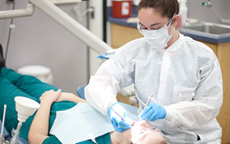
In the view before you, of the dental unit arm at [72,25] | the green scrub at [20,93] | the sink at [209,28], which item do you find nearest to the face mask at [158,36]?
the green scrub at [20,93]

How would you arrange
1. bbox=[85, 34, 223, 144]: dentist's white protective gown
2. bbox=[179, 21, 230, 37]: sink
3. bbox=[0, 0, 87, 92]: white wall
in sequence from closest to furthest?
bbox=[85, 34, 223, 144]: dentist's white protective gown < bbox=[179, 21, 230, 37]: sink < bbox=[0, 0, 87, 92]: white wall

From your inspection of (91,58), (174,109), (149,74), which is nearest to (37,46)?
(91,58)

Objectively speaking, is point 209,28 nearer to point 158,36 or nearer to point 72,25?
point 72,25

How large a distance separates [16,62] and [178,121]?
1.85 metres

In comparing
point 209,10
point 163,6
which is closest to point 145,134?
point 163,6

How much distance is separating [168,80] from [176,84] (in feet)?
0.13

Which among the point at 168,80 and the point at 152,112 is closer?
the point at 152,112

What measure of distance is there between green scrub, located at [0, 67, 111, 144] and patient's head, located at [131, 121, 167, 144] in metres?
0.19

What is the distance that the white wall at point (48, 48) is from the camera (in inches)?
107

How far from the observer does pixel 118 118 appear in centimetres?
134

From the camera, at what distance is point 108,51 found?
2.05 meters

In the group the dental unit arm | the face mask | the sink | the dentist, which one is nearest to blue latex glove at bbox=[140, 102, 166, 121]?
the dentist

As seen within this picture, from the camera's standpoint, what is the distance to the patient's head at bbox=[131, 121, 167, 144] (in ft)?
4.29

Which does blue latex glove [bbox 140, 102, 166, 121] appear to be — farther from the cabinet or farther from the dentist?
the cabinet
